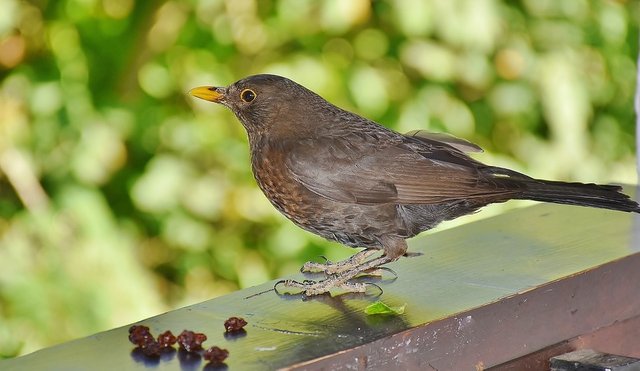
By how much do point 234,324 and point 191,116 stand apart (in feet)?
8.42

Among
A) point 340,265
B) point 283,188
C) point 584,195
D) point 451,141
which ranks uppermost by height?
point 451,141

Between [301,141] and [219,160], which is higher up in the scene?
[219,160]

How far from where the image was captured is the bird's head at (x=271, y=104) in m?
3.22

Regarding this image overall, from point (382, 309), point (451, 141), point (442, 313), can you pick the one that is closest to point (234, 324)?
point (382, 309)

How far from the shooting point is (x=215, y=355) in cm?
248

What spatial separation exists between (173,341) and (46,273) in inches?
97.5

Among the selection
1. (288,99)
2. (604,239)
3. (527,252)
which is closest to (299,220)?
(288,99)

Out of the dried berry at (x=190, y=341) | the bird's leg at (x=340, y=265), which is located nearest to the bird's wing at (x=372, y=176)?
the bird's leg at (x=340, y=265)

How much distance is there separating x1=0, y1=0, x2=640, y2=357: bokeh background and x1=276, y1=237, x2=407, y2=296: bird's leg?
6.52 feet

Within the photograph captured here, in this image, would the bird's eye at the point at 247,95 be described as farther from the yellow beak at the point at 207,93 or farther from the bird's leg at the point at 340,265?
the bird's leg at the point at 340,265

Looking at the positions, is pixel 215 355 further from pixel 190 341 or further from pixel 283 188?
pixel 283 188

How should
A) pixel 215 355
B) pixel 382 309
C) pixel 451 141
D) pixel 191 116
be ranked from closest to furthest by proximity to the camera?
pixel 215 355
pixel 382 309
pixel 451 141
pixel 191 116

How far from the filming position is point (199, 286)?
5199 mm

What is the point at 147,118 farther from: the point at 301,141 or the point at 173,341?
the point at 173,341
